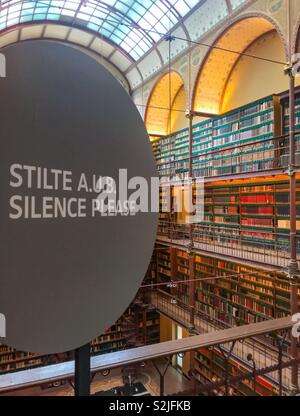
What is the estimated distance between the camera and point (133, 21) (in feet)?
29.0

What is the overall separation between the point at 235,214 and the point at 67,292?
21.4 ft

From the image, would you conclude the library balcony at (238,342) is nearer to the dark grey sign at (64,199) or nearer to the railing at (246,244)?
the railing at (246,244)

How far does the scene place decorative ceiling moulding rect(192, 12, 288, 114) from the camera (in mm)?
Answer: 5832

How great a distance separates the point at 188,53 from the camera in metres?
7.17

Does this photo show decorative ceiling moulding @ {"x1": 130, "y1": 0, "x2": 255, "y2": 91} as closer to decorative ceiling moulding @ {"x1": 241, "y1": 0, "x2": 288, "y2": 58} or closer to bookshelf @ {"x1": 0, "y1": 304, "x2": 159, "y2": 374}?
decorative ceiling moulding @ {"x1": 241, "y1": 0, "x2": 288, "y2": 58}

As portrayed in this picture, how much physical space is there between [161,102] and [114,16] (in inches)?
107

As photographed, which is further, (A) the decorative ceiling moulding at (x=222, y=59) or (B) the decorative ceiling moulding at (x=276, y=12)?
(A) the decorative ceiling moulding at (x=222, y=59)

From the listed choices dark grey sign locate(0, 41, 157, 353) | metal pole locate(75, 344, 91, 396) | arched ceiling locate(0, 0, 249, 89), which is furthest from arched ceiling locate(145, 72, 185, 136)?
metal pole locate(75, 344, 91, 396)

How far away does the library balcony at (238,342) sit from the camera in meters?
4.41

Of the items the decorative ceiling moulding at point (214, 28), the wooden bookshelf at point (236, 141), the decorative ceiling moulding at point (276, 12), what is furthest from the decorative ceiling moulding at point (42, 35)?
the decorative ceiling moulding at point (276, 12)

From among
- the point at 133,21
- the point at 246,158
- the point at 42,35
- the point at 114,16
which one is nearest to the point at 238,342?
the point at 246,158

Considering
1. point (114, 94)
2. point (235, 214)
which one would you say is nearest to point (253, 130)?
point (235, 214)

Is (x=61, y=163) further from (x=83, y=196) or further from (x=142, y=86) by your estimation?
(x=142, y=86)

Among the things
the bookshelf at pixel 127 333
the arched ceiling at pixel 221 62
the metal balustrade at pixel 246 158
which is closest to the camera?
the metal balustrade at pixel 246 158
